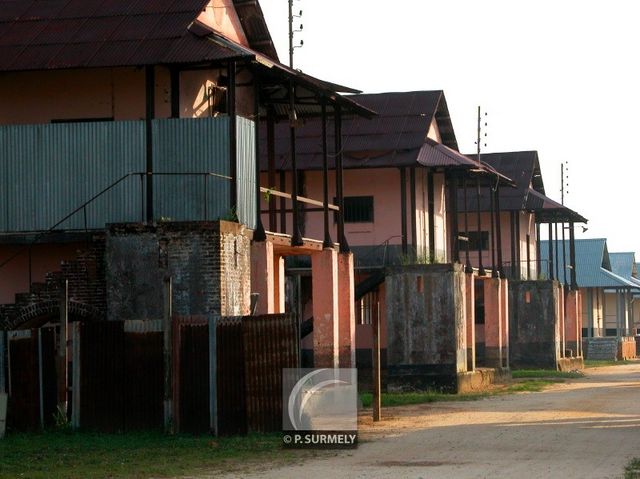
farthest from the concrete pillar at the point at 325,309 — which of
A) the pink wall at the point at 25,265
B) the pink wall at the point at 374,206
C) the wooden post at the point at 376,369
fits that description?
the pink wall at the point at 374,206

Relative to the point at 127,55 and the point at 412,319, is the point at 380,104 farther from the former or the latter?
the point at 127,55

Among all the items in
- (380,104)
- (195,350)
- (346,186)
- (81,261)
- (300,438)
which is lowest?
(300,438)

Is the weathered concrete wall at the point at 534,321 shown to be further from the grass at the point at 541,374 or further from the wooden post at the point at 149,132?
the wooden post at the point at 149,132

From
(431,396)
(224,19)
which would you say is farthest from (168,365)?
(431,396)

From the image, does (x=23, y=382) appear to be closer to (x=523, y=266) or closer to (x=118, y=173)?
(x=118, y=173)

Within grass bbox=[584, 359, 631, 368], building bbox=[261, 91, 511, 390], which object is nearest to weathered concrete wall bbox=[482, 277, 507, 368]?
building bbox=[261, 91, 511, 390]

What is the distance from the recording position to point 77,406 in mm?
21891

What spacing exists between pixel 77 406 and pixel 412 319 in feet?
54.0

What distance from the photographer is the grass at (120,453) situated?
17.8 m

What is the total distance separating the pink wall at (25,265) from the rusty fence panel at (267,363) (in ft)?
17.9

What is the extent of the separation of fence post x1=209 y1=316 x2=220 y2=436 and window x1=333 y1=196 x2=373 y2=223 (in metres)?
20.2

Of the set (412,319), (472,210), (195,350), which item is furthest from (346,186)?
(195,350)

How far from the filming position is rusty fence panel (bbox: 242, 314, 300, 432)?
21.3 m

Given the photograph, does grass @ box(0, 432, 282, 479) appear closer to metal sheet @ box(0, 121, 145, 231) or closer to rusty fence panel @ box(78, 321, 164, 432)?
rusty fence panel @ box(78, 321, 164, 432)
